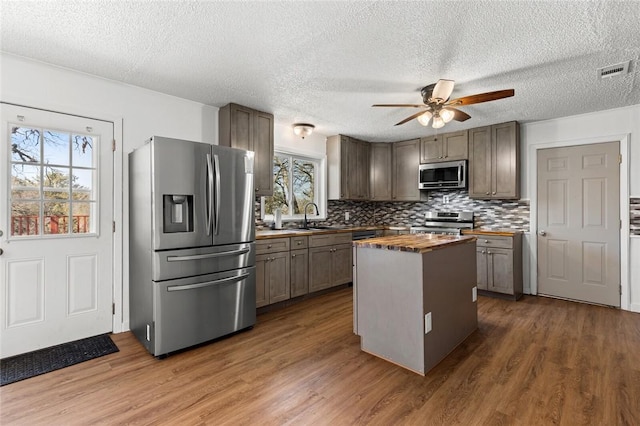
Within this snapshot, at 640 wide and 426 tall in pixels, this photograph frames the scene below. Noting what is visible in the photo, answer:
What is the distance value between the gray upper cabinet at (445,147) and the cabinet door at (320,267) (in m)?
2.18

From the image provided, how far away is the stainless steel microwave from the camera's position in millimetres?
4625

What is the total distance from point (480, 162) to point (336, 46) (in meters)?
3.10

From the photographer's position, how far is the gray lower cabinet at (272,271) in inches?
140

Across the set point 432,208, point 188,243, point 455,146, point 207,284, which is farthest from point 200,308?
point 455,146

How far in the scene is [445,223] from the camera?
16.5ft

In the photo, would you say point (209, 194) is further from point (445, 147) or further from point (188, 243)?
point (445, 147)

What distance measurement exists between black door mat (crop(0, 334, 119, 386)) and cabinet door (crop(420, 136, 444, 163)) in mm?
4601

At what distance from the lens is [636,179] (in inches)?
142

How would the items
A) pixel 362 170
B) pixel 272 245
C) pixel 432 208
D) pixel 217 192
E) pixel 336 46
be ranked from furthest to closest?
pixel 362 170 < pixel 432 208 < pixel 272 245 < pixel 217 192 < pixel 336 46

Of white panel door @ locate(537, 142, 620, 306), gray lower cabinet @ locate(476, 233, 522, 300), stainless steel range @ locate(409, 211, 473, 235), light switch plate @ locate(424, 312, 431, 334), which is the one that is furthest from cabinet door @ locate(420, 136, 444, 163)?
light switch plate @ locate(424, 312, 431, 334)

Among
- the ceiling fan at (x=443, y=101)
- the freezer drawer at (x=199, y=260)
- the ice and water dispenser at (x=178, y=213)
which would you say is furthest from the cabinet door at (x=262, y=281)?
the ceiling fan at (x=443, y=101)

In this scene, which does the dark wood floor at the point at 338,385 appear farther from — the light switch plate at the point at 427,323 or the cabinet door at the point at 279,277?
the cabinet door at the point at 279,277

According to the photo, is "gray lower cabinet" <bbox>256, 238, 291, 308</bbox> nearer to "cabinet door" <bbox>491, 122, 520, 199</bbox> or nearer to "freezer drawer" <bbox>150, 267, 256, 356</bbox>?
"freezer drawer" <bbox>150, 267, 256, 356</bbox>

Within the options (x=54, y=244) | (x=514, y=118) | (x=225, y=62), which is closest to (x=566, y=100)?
(x=514, y=118)
